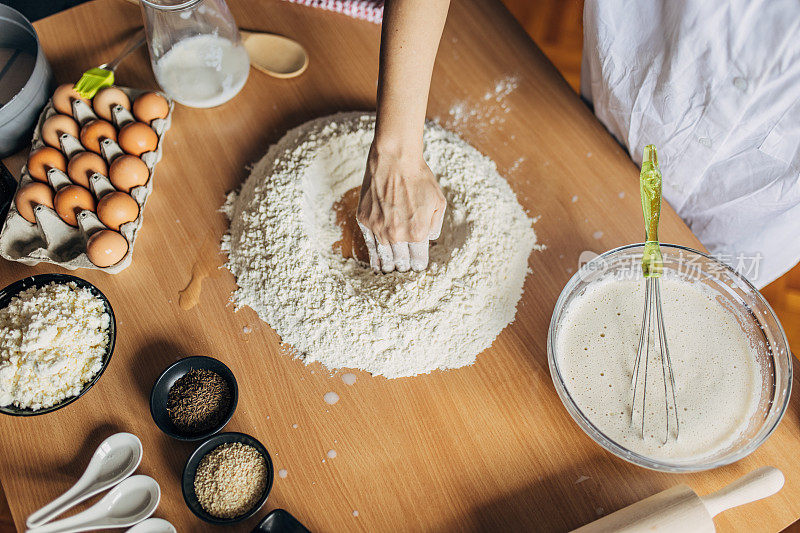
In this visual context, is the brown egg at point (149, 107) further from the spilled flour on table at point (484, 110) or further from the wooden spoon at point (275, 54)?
the spilled flour on table at point (484, 110)

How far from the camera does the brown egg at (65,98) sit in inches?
39.4

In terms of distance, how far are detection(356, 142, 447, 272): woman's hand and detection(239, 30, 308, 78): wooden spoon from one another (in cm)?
41

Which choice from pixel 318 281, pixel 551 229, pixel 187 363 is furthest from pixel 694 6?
pixel 187 363

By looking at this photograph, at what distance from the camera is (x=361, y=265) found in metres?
1.01

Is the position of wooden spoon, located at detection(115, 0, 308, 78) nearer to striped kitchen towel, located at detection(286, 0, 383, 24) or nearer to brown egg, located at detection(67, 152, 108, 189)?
striped kitchen towel, located at detection(286, 0, 383, 24)

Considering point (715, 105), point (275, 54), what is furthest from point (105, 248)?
point (715, 105)

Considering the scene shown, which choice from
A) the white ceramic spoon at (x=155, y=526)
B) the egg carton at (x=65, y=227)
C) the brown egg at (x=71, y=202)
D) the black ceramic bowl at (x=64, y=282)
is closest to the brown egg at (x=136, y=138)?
the egg carton at (x=65, y=227)

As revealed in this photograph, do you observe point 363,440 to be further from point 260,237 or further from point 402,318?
point 260,237

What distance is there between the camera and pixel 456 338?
3.01 ft

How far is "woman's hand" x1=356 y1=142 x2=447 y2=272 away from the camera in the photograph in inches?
34.0

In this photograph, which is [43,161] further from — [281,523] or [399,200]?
[281,523]

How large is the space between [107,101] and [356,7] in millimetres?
565

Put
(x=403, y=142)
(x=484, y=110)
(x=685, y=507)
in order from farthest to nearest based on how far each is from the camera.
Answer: (x=484, y=110) < (x=403, y=142) < (x=685, y=507)

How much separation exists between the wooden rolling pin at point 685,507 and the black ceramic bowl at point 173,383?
55cm
